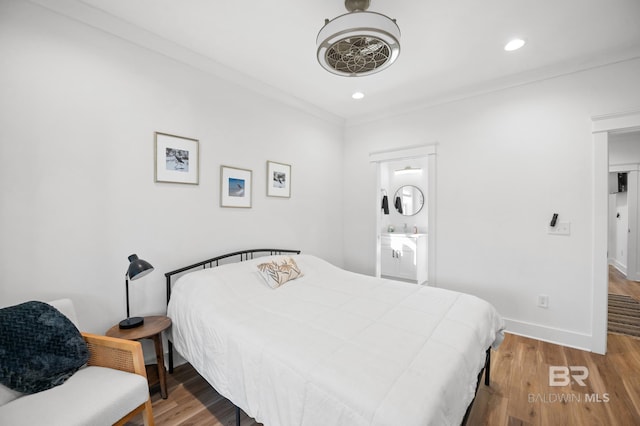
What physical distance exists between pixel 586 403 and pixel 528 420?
0.55 meters

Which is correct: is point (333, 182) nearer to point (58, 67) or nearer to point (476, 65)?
point (476, 65)

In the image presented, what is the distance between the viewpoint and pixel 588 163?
260 cm

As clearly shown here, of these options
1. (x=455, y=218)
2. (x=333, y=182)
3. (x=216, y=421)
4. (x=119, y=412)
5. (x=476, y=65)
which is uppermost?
(x=476, y=65)

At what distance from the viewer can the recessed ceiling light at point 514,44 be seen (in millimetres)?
2311

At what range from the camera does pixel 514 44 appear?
7.71ft

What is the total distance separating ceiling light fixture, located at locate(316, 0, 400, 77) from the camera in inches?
65.2

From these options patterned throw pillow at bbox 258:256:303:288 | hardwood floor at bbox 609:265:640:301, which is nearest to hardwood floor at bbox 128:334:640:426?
patterned throw pillow at bbox 258:256:303:288

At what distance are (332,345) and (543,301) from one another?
8.73ft

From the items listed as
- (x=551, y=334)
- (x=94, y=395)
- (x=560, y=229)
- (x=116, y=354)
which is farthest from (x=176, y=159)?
(x=551, y=334)

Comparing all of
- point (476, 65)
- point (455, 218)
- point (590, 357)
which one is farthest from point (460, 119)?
point (590, 357)

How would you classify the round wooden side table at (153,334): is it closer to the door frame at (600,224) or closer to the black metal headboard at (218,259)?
the black metal headboard at (218,259)

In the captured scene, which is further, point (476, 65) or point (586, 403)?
point (476, 65)

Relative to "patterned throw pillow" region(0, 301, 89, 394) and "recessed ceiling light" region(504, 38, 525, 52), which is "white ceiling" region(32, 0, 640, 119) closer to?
"recessed ceiling light" region(504, 38, 525, 52)

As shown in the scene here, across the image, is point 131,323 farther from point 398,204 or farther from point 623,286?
point 623,286
